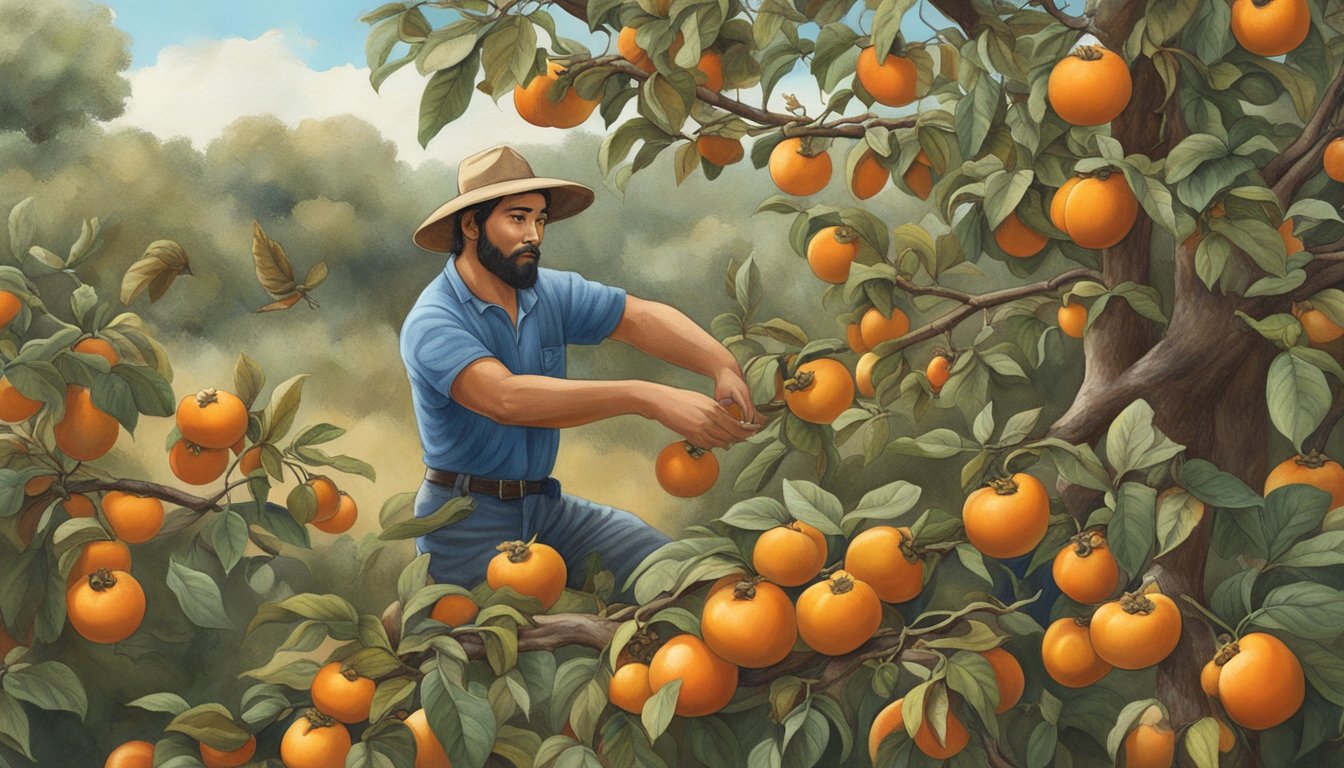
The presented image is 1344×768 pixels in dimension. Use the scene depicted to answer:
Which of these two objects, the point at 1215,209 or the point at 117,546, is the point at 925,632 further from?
the point at 117,546

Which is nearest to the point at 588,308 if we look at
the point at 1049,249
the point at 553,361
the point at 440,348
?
the point at 553,361

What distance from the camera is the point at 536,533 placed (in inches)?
60.5

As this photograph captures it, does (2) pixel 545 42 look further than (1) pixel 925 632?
Yes

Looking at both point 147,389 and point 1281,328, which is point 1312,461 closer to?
point 1281,328

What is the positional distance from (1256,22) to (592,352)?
777 millimetres

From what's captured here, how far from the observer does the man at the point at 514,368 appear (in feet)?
4.83

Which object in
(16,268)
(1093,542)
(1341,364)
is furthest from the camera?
(16,268)

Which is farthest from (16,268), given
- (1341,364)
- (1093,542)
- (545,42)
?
(1341,364)

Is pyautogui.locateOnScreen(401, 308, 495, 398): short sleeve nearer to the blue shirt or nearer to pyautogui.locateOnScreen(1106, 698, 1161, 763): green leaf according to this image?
the blue shirt

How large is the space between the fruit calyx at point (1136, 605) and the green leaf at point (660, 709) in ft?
1.42

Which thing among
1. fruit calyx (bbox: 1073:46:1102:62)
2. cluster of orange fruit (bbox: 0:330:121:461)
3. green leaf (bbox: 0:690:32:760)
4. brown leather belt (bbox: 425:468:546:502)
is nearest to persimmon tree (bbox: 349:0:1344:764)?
fruit calyx (bbox: 1073:46:1102:62)

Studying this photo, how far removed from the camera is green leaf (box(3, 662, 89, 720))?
1.53 metres

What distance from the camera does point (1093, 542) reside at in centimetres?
135

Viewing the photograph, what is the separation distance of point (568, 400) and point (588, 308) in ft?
0.52
